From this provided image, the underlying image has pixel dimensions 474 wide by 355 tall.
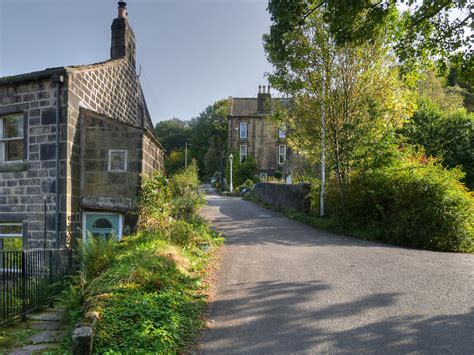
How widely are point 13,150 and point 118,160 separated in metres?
3.16

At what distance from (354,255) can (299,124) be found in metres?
7.81

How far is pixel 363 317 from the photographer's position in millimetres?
5102

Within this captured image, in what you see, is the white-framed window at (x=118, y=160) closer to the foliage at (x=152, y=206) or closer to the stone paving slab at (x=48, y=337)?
the foliage at (x=152, y=206)

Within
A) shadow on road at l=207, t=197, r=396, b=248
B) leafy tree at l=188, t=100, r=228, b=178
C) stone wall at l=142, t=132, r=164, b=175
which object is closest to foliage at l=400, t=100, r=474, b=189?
shadow on road at l=207, t=197, r=396, b=248

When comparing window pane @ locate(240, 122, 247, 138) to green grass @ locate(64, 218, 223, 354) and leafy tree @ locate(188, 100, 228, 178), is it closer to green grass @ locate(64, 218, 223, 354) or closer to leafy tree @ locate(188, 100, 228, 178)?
leafy tree @ locate(188, 100, 228, 178)

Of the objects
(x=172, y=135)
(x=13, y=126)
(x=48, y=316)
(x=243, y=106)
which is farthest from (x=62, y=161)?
(x=172, y=135)

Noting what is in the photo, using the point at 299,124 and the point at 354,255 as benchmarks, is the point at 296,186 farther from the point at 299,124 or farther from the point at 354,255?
the point at 354,255

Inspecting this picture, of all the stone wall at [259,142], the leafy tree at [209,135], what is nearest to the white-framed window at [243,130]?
the stone wall at [259,142]

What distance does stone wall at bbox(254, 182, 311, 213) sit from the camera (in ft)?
51.1

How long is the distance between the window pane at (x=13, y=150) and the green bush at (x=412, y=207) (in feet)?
33.6

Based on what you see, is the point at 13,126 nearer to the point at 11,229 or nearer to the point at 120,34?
the point at 11,229

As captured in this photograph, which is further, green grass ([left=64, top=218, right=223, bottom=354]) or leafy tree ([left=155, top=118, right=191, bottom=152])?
leafy tree ([left=155, top=118, right=191, bottom=152])

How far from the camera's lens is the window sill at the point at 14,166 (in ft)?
32.9

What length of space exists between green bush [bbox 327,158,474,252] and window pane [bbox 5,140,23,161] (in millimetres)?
10233
